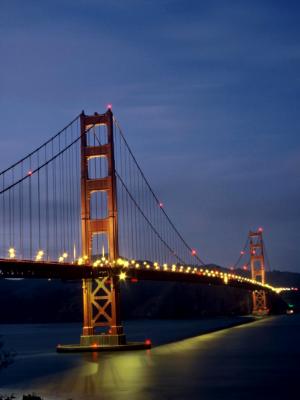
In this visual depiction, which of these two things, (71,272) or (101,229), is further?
(101,229)

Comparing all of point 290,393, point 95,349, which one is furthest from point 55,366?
point 290,393

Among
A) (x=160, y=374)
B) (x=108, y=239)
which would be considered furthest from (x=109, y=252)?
(x=160, y=374)

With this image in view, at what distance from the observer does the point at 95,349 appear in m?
49.6

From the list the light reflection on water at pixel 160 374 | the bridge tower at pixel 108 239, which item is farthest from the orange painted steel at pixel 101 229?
the light reflection on water at pixel 160 374

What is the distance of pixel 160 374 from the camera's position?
37344 millimetres


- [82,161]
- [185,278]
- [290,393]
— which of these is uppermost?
[82,161]

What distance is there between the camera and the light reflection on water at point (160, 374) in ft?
101

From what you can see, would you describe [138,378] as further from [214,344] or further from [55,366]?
[214,344]

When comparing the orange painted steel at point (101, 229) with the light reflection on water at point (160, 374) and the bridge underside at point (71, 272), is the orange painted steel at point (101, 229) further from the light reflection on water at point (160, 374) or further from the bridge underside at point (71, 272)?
the light reflection on water at point (160, 374)

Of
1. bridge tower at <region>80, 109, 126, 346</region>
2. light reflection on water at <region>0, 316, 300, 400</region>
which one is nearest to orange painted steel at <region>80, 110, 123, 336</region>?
bridge tower at <region>80, 109, 126, 346</region>

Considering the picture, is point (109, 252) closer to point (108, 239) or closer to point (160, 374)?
point (108, 239)

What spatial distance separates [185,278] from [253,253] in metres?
86.0

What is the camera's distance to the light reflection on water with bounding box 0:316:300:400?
30.9 metres

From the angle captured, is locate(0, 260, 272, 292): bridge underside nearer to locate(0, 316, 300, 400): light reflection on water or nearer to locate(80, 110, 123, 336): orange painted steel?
locate(80, 110, 123, 336): orange painted steel
